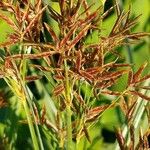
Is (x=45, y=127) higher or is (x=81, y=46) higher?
(x=81, y=46)

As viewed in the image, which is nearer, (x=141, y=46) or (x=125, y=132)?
(x=125, y=132)

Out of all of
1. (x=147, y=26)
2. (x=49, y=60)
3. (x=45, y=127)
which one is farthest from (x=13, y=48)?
(x=147, y=26)

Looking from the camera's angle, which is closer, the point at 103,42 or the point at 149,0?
the point at 103,42

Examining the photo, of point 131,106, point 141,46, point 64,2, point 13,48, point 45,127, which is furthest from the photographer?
point 141,46

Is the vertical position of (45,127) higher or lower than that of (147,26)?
lower

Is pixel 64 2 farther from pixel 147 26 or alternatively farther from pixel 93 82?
pixel 147 26

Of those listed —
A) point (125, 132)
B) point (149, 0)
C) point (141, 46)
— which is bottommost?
point (125, 132)

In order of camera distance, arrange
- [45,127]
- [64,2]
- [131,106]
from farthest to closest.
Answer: [45,127]
[131,106]
[64,2]

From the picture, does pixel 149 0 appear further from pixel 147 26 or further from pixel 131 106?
pixel 131 106

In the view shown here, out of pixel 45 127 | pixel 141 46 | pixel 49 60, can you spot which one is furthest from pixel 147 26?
pixel 49 60
